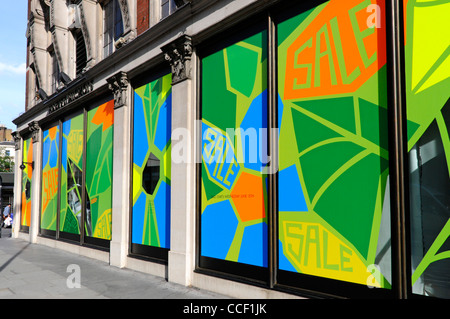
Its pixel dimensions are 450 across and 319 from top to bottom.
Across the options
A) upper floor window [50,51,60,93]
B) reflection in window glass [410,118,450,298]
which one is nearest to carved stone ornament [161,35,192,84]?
reflection in window glass [410,118,450,298]

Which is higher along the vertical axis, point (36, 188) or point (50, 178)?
point (50, 178)

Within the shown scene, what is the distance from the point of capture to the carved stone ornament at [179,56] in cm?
970

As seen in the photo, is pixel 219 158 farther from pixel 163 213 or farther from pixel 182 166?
pixel 163 213

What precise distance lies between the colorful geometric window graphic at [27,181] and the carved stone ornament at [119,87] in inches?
420

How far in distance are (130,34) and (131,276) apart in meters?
8.03

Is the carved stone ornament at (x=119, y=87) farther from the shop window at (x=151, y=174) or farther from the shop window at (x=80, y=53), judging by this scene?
the shop window at (x=80, y=53)

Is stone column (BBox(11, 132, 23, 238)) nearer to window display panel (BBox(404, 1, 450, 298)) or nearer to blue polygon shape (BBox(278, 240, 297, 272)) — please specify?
blue polygon shape (BBox(278, 240, 297, 272))

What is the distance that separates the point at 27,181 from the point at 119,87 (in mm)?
12622

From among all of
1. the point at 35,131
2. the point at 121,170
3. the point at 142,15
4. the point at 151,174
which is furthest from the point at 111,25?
the point at 35,131

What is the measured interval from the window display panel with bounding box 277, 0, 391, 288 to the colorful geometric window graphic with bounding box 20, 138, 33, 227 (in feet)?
59.3

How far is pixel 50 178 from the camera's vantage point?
1833 centimetres

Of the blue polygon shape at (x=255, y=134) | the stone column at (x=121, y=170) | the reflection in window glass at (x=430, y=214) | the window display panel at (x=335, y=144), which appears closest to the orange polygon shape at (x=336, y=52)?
the window display panel at (x=335, y=144)

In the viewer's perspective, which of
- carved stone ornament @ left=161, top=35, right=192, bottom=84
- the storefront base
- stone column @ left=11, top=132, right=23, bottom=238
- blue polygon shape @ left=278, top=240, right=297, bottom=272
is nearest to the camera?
blue polygon shape @ left=278, top=240, right=297, bottom=272

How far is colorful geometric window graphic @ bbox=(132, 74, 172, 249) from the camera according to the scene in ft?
34.6
